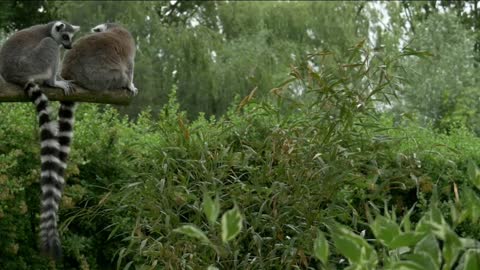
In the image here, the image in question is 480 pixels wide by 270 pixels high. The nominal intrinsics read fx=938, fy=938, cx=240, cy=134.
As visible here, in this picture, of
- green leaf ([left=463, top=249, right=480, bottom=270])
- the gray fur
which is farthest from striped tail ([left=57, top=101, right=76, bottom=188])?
green leaf ([left=463, top=249, right=480, bottom=270])

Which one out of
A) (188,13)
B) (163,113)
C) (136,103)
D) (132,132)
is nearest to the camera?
(163,113)

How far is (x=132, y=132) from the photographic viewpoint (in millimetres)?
7051

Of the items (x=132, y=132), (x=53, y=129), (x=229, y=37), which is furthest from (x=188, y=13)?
(x=53, y=129)

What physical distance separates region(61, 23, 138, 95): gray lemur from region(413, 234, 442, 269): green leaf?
12.9 ft

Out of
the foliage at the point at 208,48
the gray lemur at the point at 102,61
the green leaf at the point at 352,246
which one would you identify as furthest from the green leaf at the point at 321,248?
the foliage at the point at 208,48

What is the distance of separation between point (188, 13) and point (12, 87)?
21.6 metres

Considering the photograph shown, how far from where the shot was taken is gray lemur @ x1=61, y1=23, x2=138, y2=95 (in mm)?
5926

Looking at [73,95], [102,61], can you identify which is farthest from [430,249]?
[102,61]

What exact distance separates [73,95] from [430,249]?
11.7ft

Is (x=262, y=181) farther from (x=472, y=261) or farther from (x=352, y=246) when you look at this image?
(x=472, y=261)

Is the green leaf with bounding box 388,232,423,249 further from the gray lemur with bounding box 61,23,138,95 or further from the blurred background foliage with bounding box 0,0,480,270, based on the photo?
the gray lemur with bounding box 61,23,138,95

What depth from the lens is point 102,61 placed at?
6203 millimetres

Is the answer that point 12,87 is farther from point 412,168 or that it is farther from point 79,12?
point 79,12

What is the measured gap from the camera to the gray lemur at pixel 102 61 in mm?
5926
